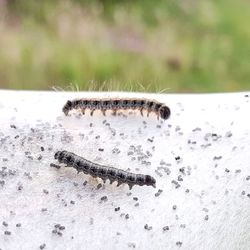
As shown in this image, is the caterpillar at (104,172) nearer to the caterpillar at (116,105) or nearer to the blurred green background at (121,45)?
the caterpillar at (116,105)

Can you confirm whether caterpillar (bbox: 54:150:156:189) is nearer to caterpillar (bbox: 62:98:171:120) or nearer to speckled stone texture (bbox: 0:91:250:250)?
speckled stone texture (bbox: 0:91:250:250)

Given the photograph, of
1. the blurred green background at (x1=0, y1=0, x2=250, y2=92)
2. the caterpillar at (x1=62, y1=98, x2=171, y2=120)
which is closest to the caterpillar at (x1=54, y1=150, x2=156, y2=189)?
the caterpillar at (x1=62, y1=98, x2=171, y2=120)

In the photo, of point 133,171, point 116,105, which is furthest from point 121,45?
point 133,171

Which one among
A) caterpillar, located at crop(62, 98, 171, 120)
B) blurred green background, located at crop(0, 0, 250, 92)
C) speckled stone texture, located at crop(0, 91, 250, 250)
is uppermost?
blurred green background, located at crop(0, 0, 250, 92)

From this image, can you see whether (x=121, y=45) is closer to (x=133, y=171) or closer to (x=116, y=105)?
(x=116, y=105)

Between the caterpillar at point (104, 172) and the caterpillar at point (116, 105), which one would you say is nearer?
the caterpillar at point (104, 172)

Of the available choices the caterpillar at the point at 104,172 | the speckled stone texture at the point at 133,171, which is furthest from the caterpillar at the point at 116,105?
the caterpillar at the point at 104,172
